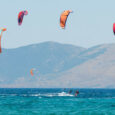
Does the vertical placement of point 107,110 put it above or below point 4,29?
below

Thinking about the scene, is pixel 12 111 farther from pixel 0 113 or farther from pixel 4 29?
pixel 4 29

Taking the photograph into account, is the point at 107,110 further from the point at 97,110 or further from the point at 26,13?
the point at 26,13

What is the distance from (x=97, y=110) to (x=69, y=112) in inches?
234

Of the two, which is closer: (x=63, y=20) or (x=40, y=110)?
(x=63, y=20)

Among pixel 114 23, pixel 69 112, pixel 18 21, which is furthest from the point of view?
pixel 69 112

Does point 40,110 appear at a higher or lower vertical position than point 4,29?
lower

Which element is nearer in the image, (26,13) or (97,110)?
(26,13)

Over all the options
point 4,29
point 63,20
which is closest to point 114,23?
point 63,20

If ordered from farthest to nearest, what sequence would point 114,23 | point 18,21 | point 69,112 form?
1. point 69,112
2. point 18,21
3. point 114,23

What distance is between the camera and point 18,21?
225 ft

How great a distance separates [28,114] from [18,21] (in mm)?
11500

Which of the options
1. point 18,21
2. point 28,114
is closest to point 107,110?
point 28,114

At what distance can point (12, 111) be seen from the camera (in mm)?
75750

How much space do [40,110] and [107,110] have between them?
905 centimetres
